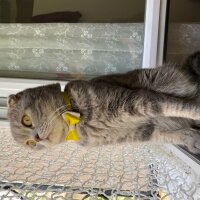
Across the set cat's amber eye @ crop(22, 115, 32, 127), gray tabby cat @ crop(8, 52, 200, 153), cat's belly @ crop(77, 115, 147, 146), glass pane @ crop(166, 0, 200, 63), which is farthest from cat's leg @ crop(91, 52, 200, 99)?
glass pane @ crop(166, 0, 200, 63)

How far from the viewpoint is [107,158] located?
1.59m

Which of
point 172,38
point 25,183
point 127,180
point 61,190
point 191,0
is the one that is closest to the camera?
point 61,190

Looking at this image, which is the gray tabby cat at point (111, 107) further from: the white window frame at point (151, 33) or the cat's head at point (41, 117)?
the white window frame at point (151, 33)

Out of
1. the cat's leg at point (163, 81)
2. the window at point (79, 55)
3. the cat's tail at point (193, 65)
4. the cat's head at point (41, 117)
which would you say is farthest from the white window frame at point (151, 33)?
the cat's head at point (41, 117)

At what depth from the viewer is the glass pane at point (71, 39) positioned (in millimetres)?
2043

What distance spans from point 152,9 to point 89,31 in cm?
39

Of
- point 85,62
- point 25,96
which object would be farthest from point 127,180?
point 85,62

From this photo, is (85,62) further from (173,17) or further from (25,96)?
(25,96)

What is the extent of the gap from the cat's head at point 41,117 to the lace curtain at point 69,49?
39.0 inches

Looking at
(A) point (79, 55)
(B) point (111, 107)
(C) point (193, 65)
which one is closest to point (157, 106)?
(B) point (111, 107)

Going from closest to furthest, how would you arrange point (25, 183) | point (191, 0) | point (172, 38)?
point (25, 183) < point (191, 0) < point (172, 38)

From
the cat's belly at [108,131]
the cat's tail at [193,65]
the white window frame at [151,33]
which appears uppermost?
the white window frame at [151,33]

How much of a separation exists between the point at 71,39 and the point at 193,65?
0.96 meters

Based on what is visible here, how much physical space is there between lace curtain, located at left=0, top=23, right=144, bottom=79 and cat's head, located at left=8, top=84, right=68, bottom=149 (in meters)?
0.99
